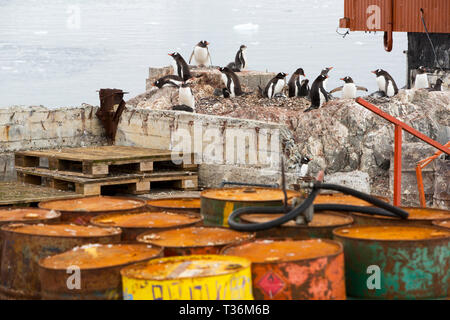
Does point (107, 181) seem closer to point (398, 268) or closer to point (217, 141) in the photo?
point (217, 141)

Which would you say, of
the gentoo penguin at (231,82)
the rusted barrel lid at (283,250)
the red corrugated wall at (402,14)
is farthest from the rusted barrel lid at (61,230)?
the red corrugated wall at (402,14)

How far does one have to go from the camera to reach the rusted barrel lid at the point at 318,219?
5.00 metres

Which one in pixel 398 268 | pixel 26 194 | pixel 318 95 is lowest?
pixel 26 194

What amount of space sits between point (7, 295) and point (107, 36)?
4346 inches

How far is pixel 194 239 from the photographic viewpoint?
4902 mm

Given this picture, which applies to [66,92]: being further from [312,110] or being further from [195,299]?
[195,299]

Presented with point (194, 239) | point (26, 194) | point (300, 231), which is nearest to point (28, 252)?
point (194, 239)

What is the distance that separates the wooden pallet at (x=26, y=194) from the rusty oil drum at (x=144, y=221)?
3187mm

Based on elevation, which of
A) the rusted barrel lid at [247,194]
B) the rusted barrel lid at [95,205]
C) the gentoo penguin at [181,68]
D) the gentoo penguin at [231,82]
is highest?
the gentoo penguin at [181,68]

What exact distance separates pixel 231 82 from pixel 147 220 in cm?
1216

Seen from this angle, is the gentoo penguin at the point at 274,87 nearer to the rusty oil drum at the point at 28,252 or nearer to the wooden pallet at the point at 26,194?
the wooden pallet at the point at 26,194

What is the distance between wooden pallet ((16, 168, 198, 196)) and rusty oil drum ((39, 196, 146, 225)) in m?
3.08

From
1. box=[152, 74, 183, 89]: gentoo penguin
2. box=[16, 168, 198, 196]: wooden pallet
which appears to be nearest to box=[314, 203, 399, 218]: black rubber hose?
box=[16, 168, 198, 196]: wooden pallet

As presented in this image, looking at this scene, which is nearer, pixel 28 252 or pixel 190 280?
pixel 190 280
